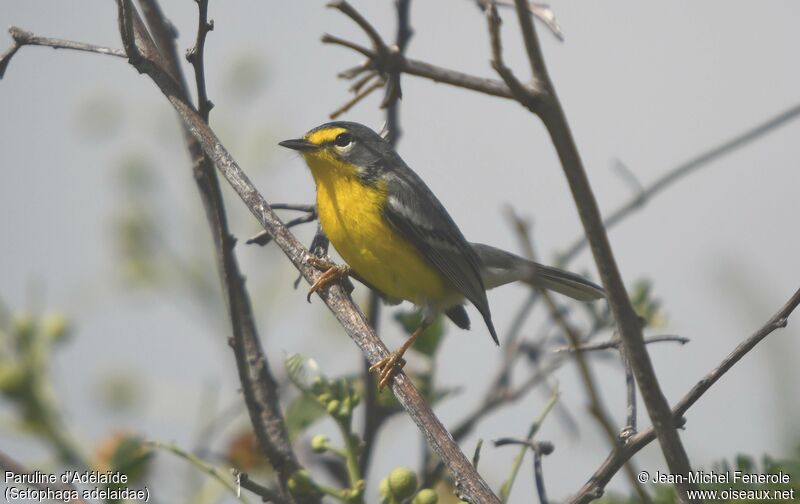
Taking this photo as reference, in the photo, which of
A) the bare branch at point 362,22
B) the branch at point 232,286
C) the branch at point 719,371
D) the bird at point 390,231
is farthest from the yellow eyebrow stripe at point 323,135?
the bare branch at point 362,22

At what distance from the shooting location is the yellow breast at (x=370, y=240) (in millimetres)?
4508

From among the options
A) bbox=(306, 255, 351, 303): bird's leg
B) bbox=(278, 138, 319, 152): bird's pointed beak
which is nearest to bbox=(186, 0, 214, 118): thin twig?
bbox=(306, 255, 351, 303): bird's leg

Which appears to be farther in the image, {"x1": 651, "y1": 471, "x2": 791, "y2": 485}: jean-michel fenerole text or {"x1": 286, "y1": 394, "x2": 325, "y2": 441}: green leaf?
{"x1": 286, "y1": 394, "x2": 325, "y2": 441}: green leaf

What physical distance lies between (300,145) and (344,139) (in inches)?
10.4

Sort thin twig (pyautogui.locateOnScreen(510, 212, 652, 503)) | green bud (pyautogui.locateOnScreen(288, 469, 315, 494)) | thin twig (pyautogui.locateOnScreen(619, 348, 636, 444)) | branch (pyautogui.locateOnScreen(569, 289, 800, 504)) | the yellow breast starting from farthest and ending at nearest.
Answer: the yellow breast < green bud (pyautogui.locateOnScreen(288, 469, 315, 494)) < thin twig (pyautogui.locateOnScreen(619, 348, 636, 444)) < branch (pyautogui.locateOnScreen(569, 289, 800, 504)) < thin twig (pyautogui.locateOnScreen(510, 212, 652, 503))

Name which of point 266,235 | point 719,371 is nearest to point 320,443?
point 266,235

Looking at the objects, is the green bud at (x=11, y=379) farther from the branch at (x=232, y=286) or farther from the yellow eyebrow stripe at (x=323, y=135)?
the yellow eyebrow stripe at (x=323, y=135)

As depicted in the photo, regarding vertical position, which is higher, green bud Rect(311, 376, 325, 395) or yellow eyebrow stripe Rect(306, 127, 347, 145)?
yellow eyebrow stripe Rect(306, 127, 347, 145)

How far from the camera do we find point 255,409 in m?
2.69

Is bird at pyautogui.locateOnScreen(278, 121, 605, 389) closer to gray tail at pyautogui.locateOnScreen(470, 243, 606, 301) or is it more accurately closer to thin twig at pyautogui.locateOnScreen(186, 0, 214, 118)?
gray tail at pyautogui.locateOnScreen(470, 243, 606, 301)

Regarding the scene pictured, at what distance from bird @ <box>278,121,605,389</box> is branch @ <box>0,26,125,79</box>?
1.72 m

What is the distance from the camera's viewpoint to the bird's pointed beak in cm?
471

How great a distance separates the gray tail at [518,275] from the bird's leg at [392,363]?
1325 mm

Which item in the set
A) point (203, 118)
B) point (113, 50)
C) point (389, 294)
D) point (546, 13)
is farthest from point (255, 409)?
point (389, 294)
